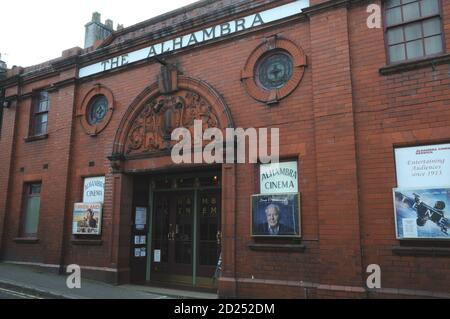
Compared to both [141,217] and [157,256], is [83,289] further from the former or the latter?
[141,217]

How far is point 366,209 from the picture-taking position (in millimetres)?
7723

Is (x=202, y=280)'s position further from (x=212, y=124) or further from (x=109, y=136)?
(x=109, y=136)

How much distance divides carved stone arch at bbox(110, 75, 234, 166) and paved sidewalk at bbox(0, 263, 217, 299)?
338 cm

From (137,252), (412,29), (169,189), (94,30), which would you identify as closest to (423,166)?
(412,29)

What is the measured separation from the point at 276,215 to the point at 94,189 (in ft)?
19.3

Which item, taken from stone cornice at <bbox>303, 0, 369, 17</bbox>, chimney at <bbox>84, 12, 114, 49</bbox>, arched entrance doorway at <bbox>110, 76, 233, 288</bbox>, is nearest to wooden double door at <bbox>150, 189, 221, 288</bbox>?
arched entrance doorway at <bbox>110, 76, 233, 288</bbox>

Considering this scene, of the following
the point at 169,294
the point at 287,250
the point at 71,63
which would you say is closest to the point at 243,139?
the point at 287,250

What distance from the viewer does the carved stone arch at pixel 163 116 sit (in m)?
10.0

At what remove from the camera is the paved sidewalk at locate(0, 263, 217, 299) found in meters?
9.40

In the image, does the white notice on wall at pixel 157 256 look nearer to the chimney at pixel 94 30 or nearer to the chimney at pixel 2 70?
the chimney at pixel 94 30

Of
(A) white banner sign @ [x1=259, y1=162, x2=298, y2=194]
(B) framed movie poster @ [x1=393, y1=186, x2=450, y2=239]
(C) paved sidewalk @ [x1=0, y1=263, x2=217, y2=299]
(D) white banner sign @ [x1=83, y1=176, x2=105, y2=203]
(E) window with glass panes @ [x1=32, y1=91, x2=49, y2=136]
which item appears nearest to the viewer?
(B) framed movie poster @ [x1=393, y1=186, x2=450, y2=239]

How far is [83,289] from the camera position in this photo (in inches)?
395

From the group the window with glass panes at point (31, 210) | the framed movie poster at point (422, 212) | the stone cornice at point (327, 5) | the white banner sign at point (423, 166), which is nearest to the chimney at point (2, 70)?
the window with glass panes at point (31, 210)

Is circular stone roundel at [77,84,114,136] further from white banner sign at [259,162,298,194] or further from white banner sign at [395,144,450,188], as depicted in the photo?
white banner sign at [395,144,450,188]
